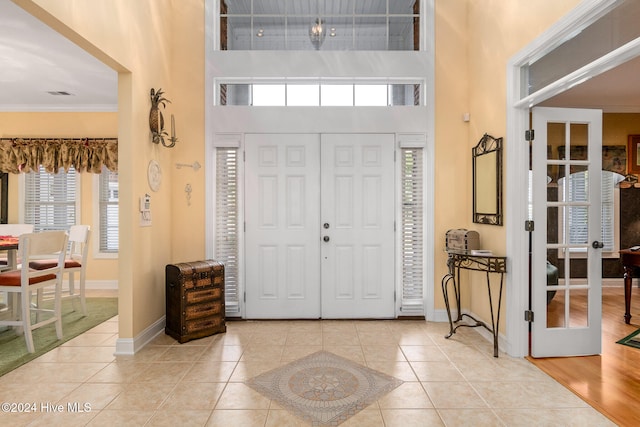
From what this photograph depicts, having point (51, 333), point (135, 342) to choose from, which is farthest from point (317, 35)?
point (51, 333)

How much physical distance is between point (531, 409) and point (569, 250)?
1.38 meters

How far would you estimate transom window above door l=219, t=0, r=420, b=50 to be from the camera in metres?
4.30

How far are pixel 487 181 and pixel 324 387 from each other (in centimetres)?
242

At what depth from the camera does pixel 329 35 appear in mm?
4320

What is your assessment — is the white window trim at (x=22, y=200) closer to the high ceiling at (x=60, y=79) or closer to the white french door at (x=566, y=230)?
the high ceiling at (x=60, y=79)

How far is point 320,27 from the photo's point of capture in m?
4.31

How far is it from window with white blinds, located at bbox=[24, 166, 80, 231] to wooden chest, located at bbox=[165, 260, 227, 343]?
325 centimetres

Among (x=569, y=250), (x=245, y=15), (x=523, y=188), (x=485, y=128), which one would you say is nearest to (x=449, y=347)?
(x=569, y=250)

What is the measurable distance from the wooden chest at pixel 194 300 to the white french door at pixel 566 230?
9.51 feet

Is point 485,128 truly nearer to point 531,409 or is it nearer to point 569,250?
point 569,250

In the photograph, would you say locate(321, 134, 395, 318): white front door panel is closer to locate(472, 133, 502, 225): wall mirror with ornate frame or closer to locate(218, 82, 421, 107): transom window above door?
locate(218, 82, 421, 107): transom window above door

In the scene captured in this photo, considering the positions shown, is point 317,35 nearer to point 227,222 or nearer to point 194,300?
point 227,222

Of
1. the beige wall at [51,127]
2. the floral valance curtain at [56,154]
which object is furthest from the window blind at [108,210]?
the floral valance curtain at [56,154]

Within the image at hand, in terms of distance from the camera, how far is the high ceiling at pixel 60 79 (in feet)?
10.9
